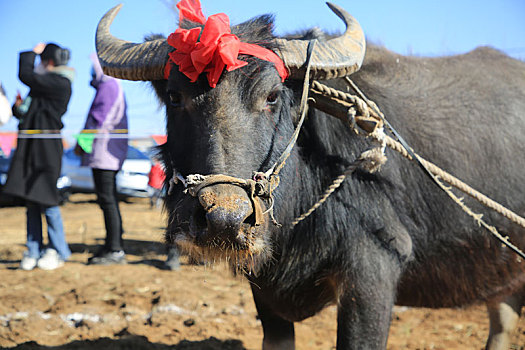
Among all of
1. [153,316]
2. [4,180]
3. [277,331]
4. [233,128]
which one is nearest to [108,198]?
[153,316]

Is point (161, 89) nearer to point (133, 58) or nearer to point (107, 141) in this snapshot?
point (133, 58)

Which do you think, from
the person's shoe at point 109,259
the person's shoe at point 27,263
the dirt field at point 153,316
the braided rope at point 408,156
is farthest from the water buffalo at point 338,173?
the person's shoe at point 27,263

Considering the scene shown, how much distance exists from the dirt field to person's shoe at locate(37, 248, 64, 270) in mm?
85

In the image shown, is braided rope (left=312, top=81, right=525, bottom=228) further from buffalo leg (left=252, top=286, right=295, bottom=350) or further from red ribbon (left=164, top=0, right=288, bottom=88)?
buffalo leg (left=252, top=286, right=295, bottom=350)

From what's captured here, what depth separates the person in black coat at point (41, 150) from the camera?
5.30 meters

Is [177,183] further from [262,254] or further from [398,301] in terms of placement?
[398,301]

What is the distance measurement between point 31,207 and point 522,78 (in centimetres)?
523

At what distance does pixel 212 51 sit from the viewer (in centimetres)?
198

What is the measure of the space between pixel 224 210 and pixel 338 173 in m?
0.98

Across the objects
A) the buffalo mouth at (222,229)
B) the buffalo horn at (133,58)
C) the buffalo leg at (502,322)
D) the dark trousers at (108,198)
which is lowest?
the buffalo leg at (502,322)

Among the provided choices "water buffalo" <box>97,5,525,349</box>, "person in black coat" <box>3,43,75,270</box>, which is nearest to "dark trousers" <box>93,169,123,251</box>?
"person in black coat" <box>3,43,75,270</box>

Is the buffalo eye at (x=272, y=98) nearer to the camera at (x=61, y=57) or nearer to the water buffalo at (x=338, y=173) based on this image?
the water buffalo at (x=338, y=173)

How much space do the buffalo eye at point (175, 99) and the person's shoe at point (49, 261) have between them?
4088 mm

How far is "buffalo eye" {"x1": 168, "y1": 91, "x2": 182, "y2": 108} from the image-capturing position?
221 centimetres
